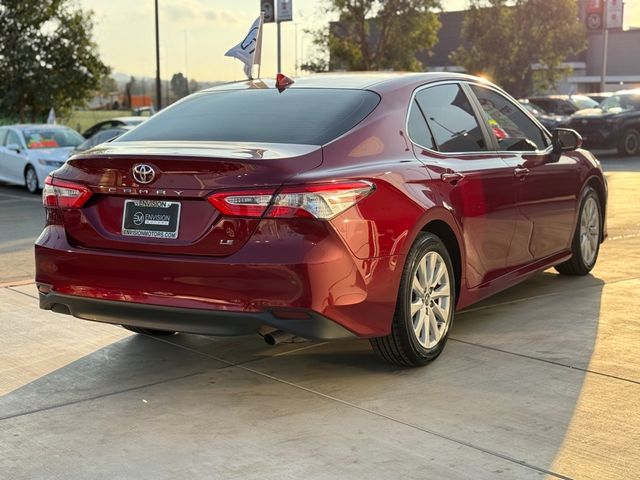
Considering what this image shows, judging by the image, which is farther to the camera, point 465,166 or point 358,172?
point 465,166

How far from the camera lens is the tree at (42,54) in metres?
29.6

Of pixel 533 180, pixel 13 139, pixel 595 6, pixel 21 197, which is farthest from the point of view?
pixel 595 6

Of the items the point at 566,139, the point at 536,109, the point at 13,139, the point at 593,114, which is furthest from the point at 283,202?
the point at 536,109

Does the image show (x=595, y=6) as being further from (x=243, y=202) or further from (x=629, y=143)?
(x=243, y=202)

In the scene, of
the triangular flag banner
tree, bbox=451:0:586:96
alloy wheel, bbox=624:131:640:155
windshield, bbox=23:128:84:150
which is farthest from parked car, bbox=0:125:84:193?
tree, bbox=451:0:586:96

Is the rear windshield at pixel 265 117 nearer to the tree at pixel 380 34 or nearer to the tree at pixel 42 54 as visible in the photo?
the tree at pixel 42 54

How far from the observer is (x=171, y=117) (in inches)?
221

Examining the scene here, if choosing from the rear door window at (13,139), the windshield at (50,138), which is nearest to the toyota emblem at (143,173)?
the windshield at (50,138)

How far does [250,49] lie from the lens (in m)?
13.0

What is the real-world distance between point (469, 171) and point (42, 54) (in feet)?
87.3

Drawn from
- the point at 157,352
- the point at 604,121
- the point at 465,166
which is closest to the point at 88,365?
the point at 157,352

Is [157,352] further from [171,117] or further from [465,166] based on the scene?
[465,166]

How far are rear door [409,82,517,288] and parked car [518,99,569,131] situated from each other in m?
20.3

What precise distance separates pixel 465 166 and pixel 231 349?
5.75 ft
